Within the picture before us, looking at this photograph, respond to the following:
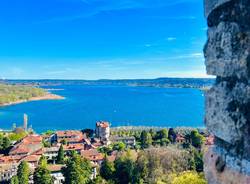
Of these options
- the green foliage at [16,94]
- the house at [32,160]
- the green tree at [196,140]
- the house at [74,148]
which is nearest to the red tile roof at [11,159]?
the house at [32,160]

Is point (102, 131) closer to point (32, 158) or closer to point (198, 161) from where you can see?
point (32, 158)

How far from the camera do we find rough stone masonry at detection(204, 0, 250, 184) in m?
1.78

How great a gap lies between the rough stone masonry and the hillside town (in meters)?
16.7

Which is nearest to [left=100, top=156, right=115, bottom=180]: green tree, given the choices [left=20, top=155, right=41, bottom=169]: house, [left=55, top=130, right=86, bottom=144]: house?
[left=20, top=155, right=41, bottom=169]: house

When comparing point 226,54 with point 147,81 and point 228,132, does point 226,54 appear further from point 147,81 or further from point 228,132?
point 147,81

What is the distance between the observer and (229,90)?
1942mm

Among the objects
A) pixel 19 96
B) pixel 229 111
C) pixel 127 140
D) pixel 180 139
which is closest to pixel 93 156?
pixel 127 140

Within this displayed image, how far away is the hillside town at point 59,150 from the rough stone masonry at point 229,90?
54.8ft

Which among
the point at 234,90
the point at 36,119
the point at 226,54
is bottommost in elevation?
the point at 36,119

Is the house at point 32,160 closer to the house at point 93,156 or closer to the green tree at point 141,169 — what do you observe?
the house at point 93,156

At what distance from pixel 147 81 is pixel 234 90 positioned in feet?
649

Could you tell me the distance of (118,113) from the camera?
247 ft

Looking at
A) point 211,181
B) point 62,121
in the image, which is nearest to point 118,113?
point 62,121

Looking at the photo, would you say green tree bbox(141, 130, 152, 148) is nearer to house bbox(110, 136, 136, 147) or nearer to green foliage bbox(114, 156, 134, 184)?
house bbox(110, 136, 136, 147)
